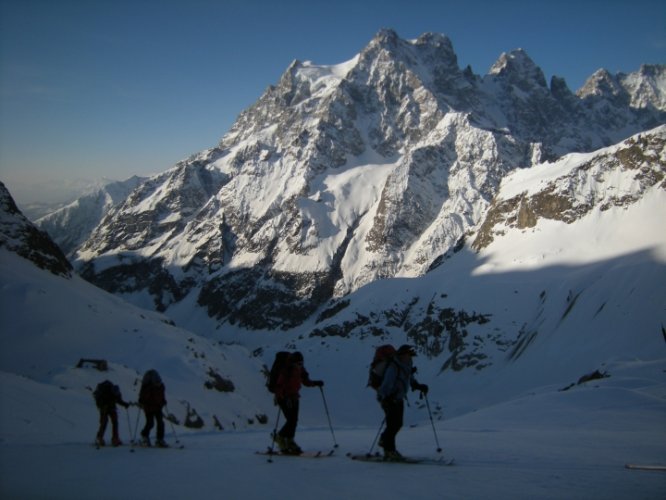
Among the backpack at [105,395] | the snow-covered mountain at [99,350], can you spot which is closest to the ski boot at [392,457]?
the backpack at [105,395]

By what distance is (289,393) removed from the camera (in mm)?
11086

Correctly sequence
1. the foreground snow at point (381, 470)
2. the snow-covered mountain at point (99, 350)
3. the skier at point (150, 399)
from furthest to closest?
Result: 1. the snow-covered mountain at point (99, 350)
2. the skier at point (150, 399)
3. the foreground snow at point (381, 470)

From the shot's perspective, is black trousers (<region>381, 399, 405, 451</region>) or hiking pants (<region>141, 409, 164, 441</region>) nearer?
black trousers (<region>381, 399, 405, 451</region>)

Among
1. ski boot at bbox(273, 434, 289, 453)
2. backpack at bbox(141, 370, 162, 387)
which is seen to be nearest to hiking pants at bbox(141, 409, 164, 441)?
backpack at bbox(141, 370, 162, 387)

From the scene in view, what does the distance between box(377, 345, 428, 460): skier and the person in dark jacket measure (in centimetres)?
161

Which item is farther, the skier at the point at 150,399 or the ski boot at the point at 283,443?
the skier at the point at 150,399

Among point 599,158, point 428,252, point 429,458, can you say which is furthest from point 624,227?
point 428,252

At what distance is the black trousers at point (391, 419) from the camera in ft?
33.2

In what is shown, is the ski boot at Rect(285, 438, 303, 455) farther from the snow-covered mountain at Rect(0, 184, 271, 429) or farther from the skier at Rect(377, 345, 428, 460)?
the snow-covered mountain at Rect(0, 184, 271, 429)

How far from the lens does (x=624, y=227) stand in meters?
72.1

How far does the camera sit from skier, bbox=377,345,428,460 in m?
10.1

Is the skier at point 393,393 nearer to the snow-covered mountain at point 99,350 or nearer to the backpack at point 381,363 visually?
the backpack at point 381,363

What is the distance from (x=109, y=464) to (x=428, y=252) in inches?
5999

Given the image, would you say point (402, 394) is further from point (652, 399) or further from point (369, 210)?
point (369, 210)
